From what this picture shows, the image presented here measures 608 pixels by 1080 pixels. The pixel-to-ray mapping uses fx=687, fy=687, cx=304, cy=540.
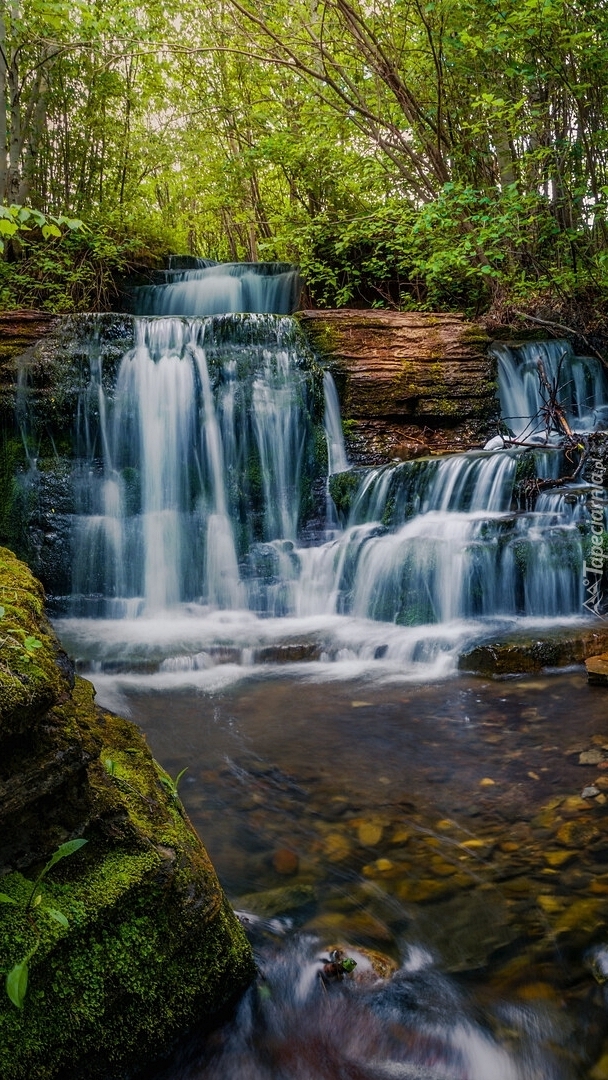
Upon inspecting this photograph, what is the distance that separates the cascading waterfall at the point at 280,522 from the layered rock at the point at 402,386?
1.02ft

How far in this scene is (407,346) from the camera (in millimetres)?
10406

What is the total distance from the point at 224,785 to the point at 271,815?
19.5 inches

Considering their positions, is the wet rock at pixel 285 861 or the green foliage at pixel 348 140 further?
the green foliage at pixel 348 140

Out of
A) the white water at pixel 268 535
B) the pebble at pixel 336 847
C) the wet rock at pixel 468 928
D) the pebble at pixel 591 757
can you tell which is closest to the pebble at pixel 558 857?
the wet rock at pixel 468 928

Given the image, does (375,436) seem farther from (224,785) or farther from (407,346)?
(224,785)

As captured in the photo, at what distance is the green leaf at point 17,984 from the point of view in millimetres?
1489

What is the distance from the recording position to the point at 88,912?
1766mm

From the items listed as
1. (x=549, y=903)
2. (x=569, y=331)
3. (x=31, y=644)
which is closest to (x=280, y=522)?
(x=569, y=331)

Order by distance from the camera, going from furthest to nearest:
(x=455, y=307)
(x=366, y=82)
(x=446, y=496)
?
(x=455, y=307)
(x=366, y=82)
(x=446, y=496)

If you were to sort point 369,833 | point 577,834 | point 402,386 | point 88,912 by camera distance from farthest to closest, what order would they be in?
point 402,386 < point 369,833 < point 577,834 < point 88,912

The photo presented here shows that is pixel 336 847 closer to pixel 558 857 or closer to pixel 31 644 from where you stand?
pixel 558 857

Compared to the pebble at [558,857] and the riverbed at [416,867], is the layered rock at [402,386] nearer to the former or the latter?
the riverbed at [416,867]

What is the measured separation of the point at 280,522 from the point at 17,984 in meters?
7.83

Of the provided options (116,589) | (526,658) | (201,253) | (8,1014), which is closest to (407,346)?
(116,589)
